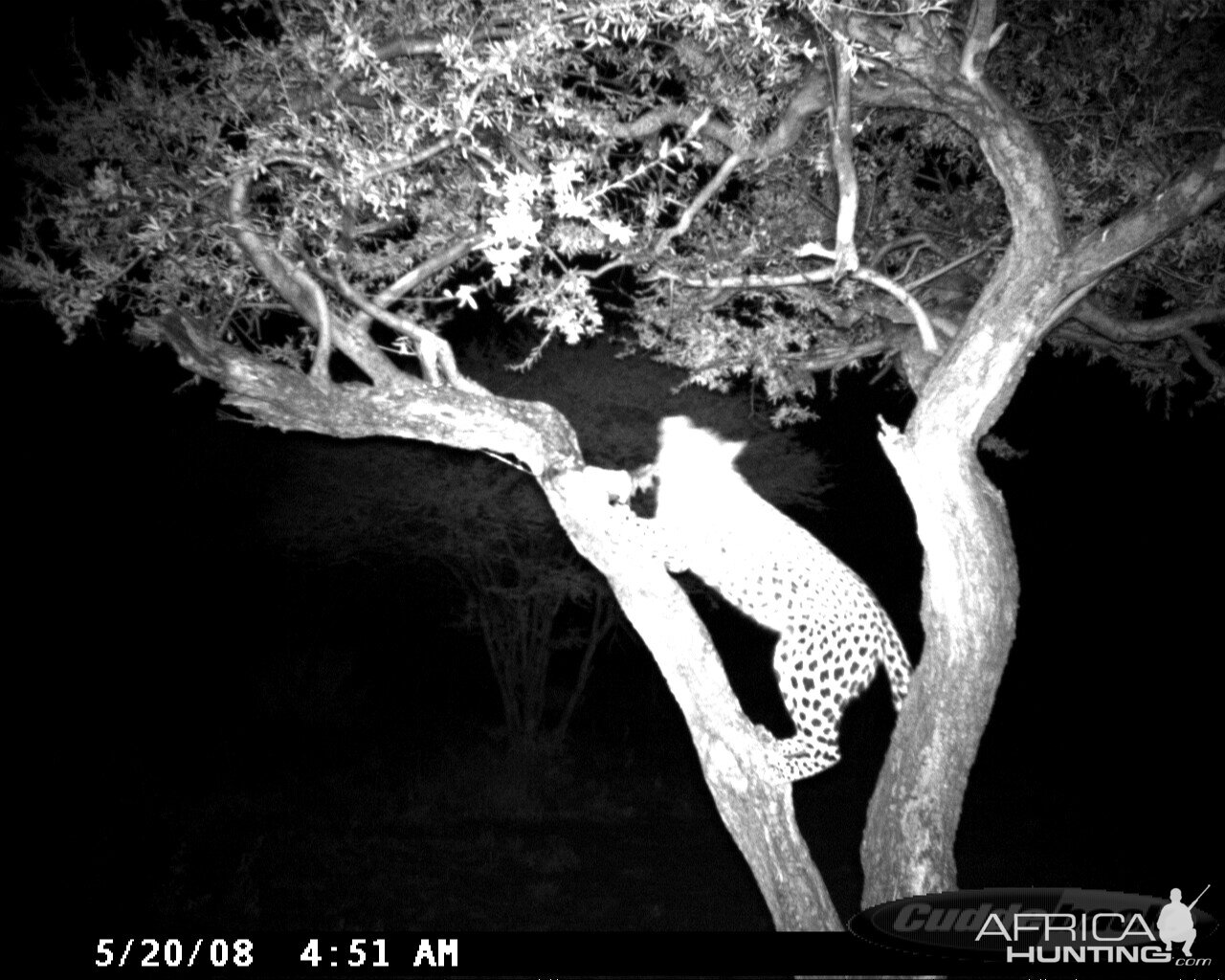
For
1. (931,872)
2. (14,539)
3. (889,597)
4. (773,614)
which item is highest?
(889,597)

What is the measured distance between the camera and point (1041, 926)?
432 cm

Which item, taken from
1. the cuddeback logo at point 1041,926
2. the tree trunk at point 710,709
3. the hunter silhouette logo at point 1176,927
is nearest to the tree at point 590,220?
the tree trunk at point 710,709

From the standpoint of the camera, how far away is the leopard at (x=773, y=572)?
4.99m

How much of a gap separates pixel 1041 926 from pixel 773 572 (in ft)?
5.90

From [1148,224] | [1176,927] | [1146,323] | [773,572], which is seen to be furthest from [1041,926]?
[1146,323]

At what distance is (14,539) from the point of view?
39.1 ft

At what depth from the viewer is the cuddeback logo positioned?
405cm

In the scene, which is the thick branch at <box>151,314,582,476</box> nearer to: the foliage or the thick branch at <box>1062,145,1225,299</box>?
the foliage

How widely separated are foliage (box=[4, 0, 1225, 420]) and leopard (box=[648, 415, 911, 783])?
36.4 inches

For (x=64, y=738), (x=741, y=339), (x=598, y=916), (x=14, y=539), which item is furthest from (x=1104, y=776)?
(x=14, y=539)

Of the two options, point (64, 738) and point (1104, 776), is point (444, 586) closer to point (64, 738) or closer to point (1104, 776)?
point (64, 738)

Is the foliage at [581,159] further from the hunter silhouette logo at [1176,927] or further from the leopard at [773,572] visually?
the hunter silhouette logo at [1176,927]

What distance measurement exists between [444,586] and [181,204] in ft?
49.1

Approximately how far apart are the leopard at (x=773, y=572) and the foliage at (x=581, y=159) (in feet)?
3.04
